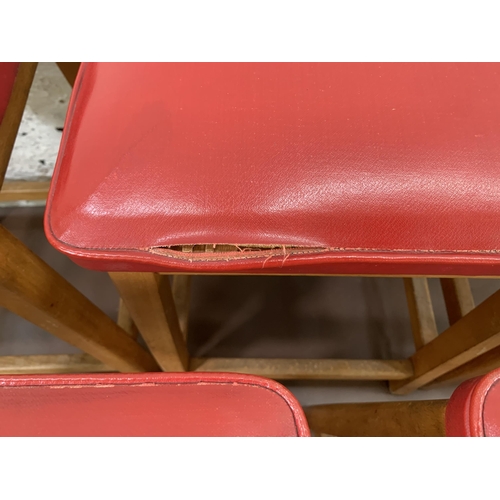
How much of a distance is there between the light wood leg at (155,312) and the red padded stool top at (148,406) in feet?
0.56

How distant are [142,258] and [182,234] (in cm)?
5

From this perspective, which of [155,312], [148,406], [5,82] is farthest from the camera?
[155,312]

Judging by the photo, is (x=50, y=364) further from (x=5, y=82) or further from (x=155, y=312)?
(x=5, y=82)

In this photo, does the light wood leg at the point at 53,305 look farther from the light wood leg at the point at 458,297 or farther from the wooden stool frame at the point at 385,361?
the light wood leg at the point at 458,297

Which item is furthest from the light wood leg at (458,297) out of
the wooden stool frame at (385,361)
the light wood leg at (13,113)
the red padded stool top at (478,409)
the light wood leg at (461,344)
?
the light wood leg at (13,113)

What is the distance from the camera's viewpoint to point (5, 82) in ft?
1.57

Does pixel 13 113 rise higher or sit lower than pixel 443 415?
higher

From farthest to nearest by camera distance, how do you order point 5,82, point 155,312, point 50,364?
point 50,364 → point 155,312 → point 5,82

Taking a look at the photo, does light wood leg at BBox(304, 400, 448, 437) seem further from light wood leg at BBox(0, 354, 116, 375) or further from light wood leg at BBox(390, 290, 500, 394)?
light wood leg at BBox(0, 354, 116, 375)

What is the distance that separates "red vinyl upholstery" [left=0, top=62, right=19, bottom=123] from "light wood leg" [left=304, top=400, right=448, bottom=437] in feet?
1.85

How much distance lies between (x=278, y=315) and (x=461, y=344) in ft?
1.43

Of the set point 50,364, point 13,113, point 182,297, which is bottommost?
point 50,364

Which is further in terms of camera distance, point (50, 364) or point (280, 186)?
point (50, 364)

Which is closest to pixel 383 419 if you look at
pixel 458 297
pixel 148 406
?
pixel 148 406
